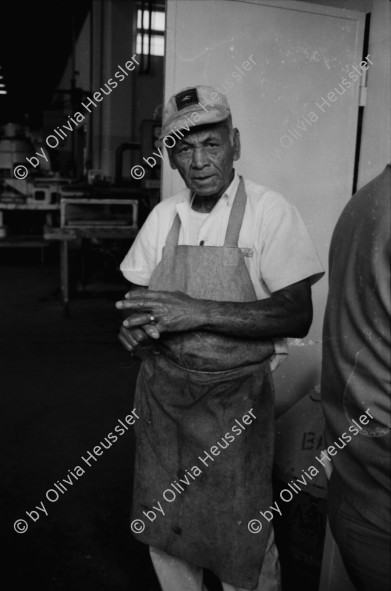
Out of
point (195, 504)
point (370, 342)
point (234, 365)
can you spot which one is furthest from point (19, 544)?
point (370, 342)

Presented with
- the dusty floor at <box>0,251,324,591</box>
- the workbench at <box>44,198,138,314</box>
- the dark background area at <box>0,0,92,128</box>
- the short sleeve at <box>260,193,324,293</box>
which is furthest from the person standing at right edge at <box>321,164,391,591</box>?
the dark background area at <box>0,0,92,128</box>

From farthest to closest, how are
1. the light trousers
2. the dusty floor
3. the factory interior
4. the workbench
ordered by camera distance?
1. the workbench
2. the dusty floor
3. the factory interior
4. the light trousers

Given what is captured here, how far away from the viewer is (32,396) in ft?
13.3

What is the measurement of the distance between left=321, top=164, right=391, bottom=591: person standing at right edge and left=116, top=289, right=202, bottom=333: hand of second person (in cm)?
59

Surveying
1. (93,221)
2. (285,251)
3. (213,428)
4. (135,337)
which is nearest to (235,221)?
(285,251)

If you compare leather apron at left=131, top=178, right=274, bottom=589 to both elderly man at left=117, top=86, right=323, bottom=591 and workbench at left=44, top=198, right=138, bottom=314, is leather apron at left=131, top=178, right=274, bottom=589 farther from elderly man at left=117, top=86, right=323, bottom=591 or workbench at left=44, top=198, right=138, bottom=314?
workbench at left=44, top=198, right=138, bottom=314

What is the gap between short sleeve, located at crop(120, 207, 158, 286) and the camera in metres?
1.89

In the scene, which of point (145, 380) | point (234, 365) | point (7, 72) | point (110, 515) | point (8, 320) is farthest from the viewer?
point (7, 72)

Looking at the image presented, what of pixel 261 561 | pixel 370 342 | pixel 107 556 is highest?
pixel 370 342

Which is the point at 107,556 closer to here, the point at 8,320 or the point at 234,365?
the point at 234,365

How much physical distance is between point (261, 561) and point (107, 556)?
0.93 m

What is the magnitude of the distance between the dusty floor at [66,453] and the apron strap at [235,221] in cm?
128

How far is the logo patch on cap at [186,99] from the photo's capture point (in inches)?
67.3

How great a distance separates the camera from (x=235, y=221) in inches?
69.0
